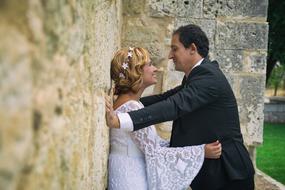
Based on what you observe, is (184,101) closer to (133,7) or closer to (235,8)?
(133,7)

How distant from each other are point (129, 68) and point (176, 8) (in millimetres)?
1914

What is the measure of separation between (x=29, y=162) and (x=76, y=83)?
1.84 feet

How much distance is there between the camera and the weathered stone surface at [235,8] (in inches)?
179

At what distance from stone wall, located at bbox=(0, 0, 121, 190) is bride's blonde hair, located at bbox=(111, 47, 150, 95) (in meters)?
0.82

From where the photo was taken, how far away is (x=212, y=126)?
2.84m

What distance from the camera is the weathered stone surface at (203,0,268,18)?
4539 mm

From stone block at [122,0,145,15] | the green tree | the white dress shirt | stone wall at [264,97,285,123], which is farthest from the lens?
stone wall at [264,97,285,123]

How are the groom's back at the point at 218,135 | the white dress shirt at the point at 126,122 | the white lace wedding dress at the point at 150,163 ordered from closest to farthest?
the white dress shirt at the point at 126,122
the white lace wedding dress at the point at 150,163
the groom's back at the point at 218,135

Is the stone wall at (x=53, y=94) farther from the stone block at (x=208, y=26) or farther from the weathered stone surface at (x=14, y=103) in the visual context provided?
the stone block at (x=208, y=26)

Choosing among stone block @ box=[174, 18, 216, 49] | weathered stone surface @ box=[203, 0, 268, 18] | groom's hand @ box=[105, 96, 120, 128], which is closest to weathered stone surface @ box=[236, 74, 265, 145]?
stone block @ box=[174, 18, 216, 49]

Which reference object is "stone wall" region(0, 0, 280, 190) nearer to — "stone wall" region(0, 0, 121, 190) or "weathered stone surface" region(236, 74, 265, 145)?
"stone wall" region(0, 0, 121, 190)

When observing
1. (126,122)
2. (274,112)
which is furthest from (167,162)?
(274,112)

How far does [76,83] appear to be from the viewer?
1541 mm

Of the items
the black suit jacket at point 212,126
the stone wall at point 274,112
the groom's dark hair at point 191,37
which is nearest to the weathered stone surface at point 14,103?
the black suit jacket at point 212,126
